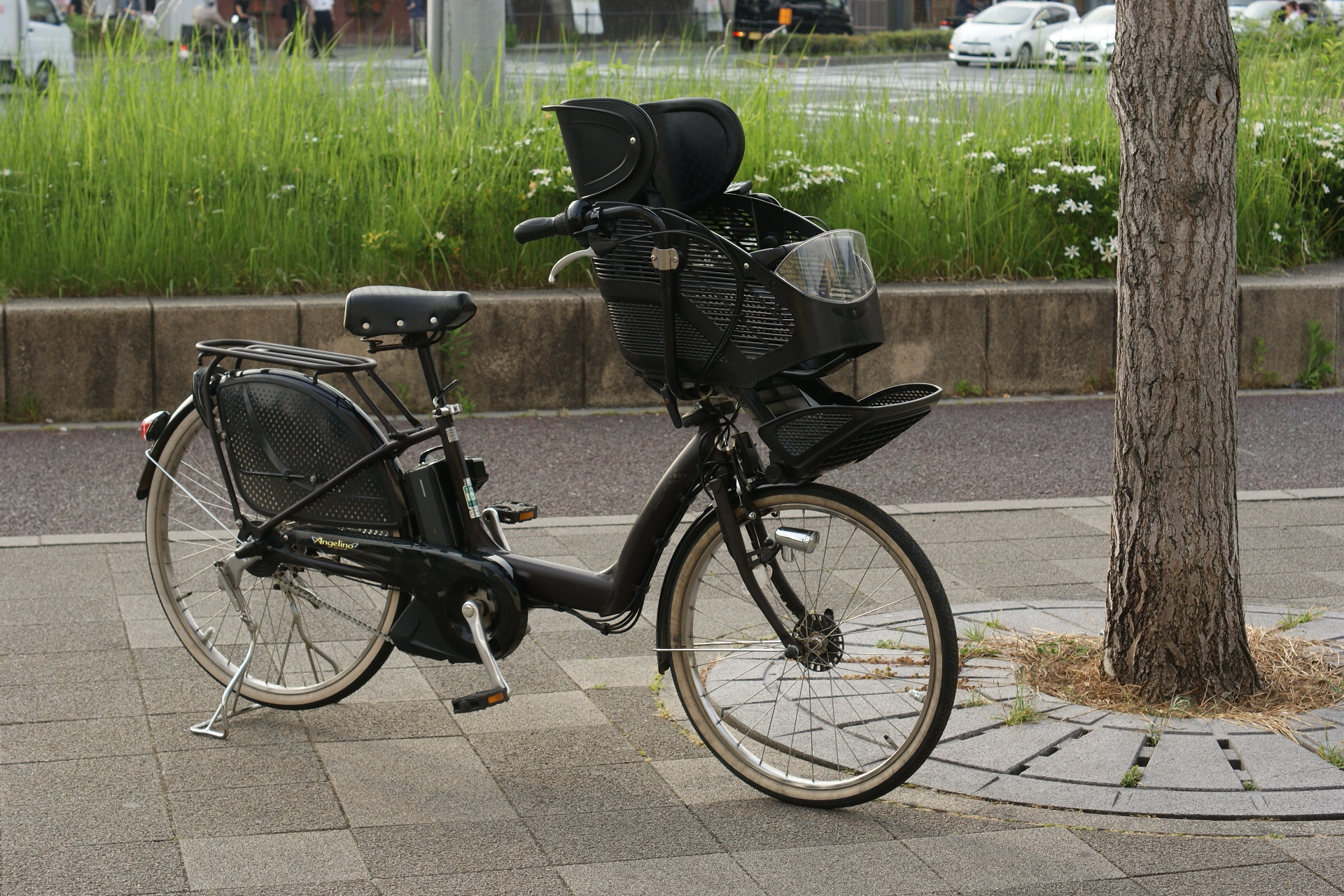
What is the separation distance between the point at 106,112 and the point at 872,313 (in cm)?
693

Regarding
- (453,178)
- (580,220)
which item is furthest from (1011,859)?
(453,178)

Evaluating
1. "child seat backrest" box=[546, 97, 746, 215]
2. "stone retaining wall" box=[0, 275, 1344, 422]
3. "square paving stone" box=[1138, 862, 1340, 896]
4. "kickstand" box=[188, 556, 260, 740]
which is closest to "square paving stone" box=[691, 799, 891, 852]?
"square paving stone" box=[1138, 862, 1340, 896]

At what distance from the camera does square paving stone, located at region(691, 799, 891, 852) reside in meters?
3.50

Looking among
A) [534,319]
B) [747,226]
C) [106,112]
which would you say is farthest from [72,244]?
[747,226]

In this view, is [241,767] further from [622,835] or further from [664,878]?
[664,878]

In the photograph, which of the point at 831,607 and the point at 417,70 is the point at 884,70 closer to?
the point at 417,70

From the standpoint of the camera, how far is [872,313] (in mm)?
3396

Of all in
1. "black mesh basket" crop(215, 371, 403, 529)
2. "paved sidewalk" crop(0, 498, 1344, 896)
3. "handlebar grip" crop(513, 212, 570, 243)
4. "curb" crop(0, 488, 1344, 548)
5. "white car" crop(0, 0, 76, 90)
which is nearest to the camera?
"paved sidewalk" crop(0, 498, 1344, 896)

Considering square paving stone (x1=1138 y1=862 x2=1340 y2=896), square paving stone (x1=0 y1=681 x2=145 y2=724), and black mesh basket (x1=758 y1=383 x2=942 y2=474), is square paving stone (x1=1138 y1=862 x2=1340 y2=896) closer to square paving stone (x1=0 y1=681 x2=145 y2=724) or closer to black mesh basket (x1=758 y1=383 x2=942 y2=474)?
black mesh basket (x1=758 y1=383 x2=942 y2=474)

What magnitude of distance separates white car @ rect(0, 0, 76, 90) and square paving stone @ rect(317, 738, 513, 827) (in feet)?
23.0

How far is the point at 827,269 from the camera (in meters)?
3.32

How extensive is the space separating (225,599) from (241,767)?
754mm

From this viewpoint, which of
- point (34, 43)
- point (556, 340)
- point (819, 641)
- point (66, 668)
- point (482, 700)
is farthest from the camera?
point (34, 43)

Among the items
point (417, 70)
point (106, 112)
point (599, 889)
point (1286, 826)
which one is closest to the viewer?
point (599, 889)
